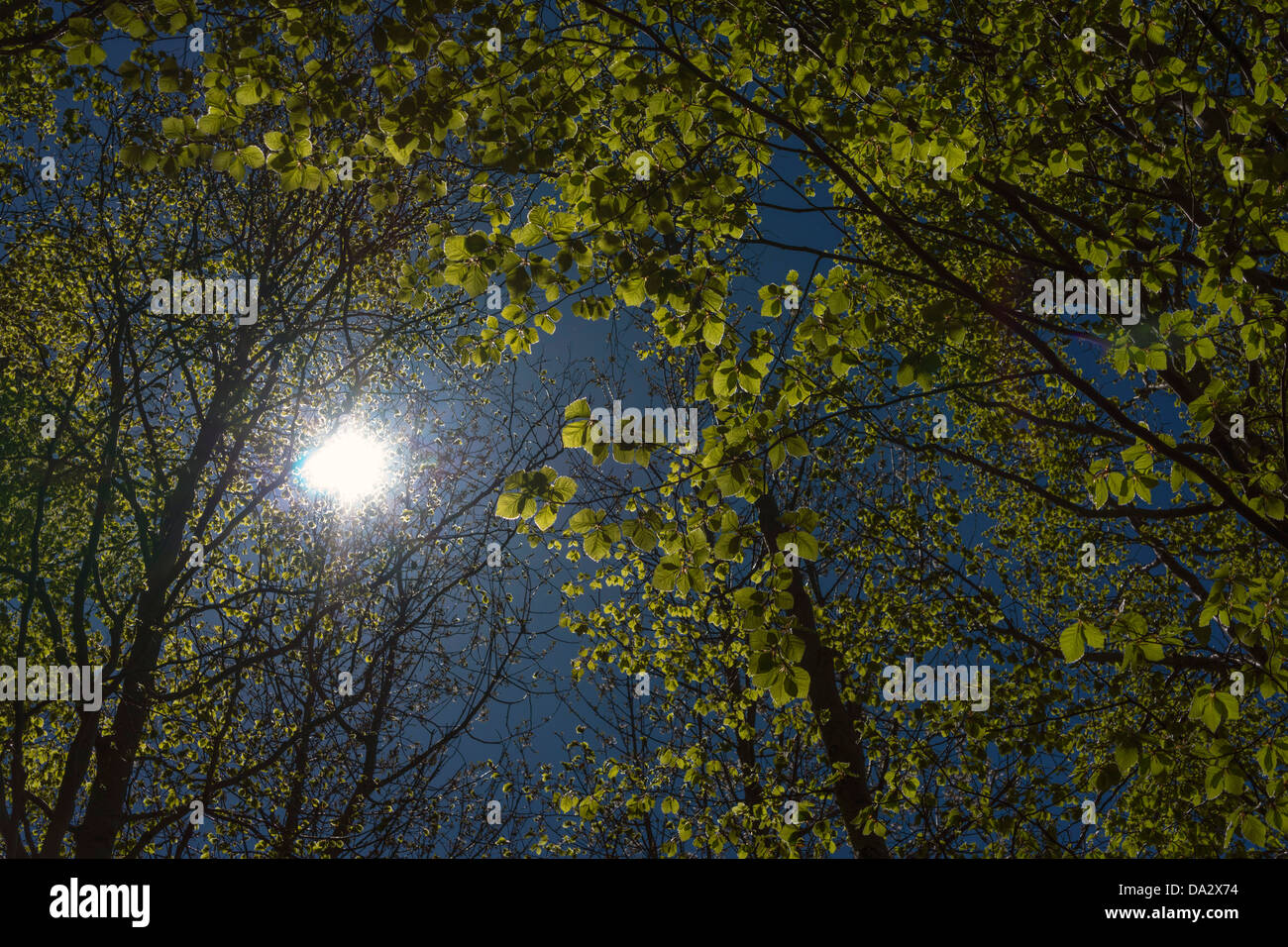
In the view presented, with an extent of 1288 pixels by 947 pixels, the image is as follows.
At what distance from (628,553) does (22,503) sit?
763cm

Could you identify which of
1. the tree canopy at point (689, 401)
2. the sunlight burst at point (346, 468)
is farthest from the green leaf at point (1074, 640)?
the sunlight burst at point (346, 468)

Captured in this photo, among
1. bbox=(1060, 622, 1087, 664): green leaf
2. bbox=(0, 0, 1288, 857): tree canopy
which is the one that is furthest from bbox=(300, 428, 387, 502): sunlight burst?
bbox=(1060, 622, 1087, 664): green leaf

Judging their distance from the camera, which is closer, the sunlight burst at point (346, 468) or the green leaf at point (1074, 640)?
the green leaf at point (1074, 640)

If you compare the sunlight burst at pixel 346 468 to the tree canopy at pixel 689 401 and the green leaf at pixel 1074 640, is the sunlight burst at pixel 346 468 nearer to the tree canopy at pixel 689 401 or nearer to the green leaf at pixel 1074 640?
the tree canopy at pixel 689 401

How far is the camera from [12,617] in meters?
9.99

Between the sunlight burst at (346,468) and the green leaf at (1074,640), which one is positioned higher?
the sunlight burst at (346,468)

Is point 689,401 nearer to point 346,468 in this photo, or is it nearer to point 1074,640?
point 346,468

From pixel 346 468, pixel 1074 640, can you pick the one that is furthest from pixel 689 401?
pixel 1074 640

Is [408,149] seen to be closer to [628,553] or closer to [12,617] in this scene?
[628,553]

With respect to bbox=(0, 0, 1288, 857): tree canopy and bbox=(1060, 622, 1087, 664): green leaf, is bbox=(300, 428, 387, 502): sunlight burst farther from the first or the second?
bbox=(1060, 622, 1087, 664): green leaf
